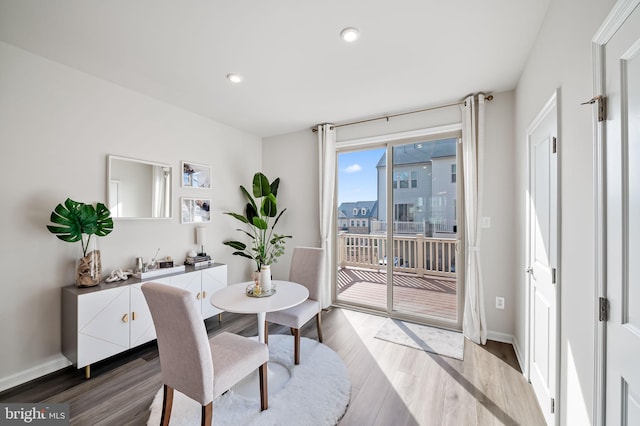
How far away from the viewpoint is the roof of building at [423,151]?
3.15 metres

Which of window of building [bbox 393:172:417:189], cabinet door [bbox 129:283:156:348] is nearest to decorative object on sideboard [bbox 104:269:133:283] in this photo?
cabinet door [bbox 129:283:156:348]

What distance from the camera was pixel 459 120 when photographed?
3.00 metres

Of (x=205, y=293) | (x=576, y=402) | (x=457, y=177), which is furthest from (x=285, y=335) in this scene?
(x=457, y=177)

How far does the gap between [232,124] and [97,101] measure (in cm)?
158

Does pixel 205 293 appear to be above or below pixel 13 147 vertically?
below

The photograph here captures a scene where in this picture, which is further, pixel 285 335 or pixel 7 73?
pixel 285 335

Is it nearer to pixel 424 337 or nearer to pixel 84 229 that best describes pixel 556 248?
pixel 424 337

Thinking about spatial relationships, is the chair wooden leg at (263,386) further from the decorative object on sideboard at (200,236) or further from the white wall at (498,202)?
the white wall at (498,202)

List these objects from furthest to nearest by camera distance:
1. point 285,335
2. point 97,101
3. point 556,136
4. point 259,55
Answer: point 285,335 → point 97,101 → point 259,55 → point 556,136

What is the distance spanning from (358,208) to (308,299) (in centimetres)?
160

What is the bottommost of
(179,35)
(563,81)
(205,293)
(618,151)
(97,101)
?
(205,293)

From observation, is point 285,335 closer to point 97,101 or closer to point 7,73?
point 97,101

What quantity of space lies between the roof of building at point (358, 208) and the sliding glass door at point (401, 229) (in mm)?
14

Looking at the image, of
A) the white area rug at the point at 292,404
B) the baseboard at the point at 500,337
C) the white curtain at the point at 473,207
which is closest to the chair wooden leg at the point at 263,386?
the white area rug at the point at 292,404
